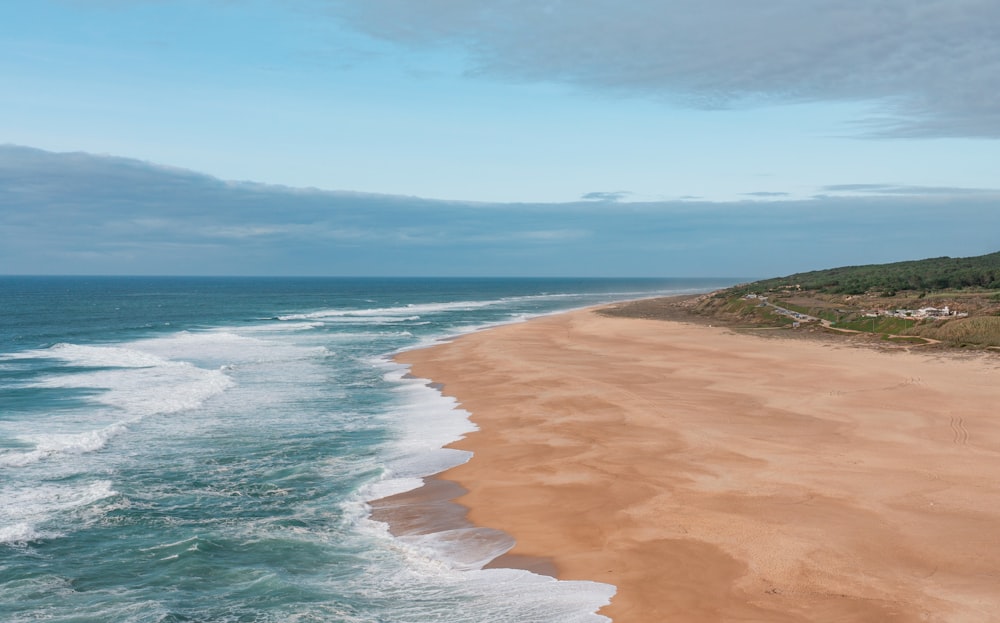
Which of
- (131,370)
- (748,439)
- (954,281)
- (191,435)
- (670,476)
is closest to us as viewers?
(670,476)

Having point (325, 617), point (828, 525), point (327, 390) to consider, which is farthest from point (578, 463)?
point (327, 390)

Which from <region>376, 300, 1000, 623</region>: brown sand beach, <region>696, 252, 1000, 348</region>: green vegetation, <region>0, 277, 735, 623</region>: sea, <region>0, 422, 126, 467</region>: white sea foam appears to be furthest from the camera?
<region>696, 252, 1000, 348</region>: green vegetation

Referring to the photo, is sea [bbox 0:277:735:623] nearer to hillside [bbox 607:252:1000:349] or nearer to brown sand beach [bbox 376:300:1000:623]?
brown sand beach [bbox 376:300:1000:623]

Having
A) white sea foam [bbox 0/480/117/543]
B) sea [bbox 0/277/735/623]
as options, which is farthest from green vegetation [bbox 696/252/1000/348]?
white sea foam [bbox 0/480/117/543]

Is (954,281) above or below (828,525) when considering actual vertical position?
above

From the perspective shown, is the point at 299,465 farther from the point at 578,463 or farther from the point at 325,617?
the point at 325,617
